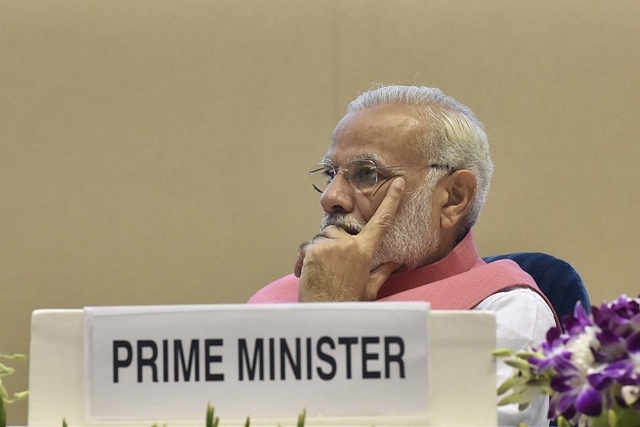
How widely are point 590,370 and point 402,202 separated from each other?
1373 millimetres

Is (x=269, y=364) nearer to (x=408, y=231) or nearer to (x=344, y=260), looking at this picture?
(x=344, y=260)

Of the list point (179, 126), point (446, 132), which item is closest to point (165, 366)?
point (446, 132)

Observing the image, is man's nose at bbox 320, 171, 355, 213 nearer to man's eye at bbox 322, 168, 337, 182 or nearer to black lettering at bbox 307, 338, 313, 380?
man's eye at bbox 322, 168, 337, 182

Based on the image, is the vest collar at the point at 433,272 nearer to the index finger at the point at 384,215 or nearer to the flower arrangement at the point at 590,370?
the index finger at the point at 384,215

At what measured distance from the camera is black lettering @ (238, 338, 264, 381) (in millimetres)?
1078

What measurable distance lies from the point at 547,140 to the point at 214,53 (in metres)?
1.15

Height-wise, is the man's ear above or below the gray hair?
below

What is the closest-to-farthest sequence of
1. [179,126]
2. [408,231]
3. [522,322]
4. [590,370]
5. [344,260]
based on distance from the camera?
[590,370] → [522,322] → [344,260] → [408,231] → [179,126]

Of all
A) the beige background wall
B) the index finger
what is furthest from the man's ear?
the beige background wall

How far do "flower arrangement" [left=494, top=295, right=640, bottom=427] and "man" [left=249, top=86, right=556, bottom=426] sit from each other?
1.14 m

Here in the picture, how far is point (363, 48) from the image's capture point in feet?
11.2

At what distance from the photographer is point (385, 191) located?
235cm

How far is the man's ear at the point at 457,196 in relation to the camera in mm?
2393

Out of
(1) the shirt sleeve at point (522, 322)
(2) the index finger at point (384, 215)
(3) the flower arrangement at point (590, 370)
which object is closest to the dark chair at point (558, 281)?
(1) the shirt sleeve at point (522, 322)
